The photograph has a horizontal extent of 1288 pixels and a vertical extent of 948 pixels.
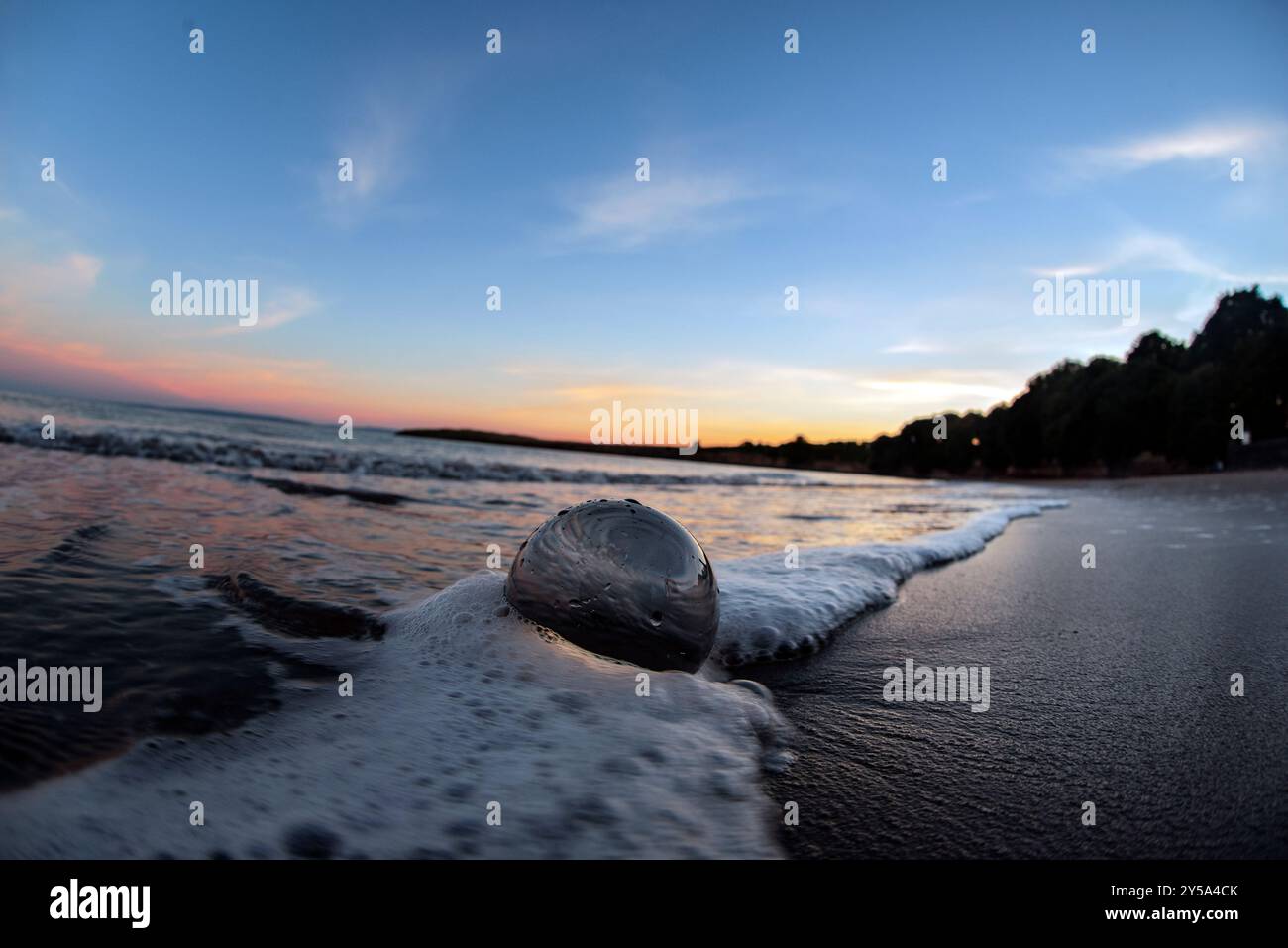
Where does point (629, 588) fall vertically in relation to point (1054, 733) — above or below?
above

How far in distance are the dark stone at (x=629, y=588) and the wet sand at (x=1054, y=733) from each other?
18.3 inches

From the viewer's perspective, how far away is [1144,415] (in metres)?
45.8

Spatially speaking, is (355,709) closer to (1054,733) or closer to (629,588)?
(629,588)

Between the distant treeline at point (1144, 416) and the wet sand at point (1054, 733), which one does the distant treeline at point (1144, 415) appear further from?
the wet sand at point (1054, 733)

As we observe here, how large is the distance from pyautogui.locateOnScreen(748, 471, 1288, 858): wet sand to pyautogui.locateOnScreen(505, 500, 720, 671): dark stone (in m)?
0.46

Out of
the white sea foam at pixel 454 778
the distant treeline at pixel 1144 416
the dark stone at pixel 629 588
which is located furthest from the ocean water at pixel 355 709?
the distant treeline at pixel 1144 416

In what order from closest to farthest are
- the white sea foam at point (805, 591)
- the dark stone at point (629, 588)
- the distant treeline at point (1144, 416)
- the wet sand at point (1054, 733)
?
the wet sand at point (1054, 733) < the dark stone at point (629, 588) < the white sea foam at point (805, 591) < the distant treeline at point (1144, 416)

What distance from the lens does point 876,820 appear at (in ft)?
5.15

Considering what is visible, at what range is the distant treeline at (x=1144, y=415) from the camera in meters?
37.2

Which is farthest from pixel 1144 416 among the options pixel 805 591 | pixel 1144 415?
pixel 805 591

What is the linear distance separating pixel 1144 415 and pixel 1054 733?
56.3 meters

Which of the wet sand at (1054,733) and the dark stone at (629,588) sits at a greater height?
the dark stone at (629,588)
